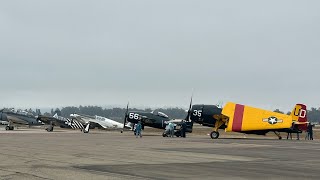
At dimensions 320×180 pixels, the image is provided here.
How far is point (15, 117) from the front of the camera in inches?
2542

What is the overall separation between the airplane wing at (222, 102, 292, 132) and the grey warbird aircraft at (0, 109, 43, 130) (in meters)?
36.0

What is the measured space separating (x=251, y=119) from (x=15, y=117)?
126 ft

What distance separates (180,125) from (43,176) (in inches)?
1354

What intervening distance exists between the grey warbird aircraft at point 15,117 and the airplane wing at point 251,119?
118ft

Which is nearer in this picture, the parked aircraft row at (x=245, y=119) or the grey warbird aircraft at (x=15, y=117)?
the parked aircraft row at (x=245, y=119)

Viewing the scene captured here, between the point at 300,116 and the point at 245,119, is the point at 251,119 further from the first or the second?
the point at 300,116

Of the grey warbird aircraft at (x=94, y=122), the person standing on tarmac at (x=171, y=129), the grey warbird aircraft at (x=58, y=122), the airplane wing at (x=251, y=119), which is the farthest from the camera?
the grey warbird aircraft at (x=58, y=122)

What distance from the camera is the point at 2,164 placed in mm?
14188

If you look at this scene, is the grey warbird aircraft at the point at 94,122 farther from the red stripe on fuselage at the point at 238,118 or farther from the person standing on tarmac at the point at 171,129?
the red stripe on fuselage at the point at 238,118

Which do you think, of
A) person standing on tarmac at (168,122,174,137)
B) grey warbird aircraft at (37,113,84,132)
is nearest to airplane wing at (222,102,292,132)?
person standing on tarmac at (168,122,174,137)

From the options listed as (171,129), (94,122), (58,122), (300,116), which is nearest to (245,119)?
(300,116)

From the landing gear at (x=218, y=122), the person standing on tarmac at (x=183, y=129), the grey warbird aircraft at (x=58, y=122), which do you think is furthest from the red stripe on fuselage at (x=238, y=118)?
the grey warbird aircraft at (x=58, y=122)

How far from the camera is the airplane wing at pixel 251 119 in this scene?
39906 mm

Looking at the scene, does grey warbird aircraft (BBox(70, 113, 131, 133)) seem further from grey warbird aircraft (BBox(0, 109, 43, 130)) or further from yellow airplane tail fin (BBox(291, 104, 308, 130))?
yellow airplane tail fin (BBox(291, 104, 308, 130))
